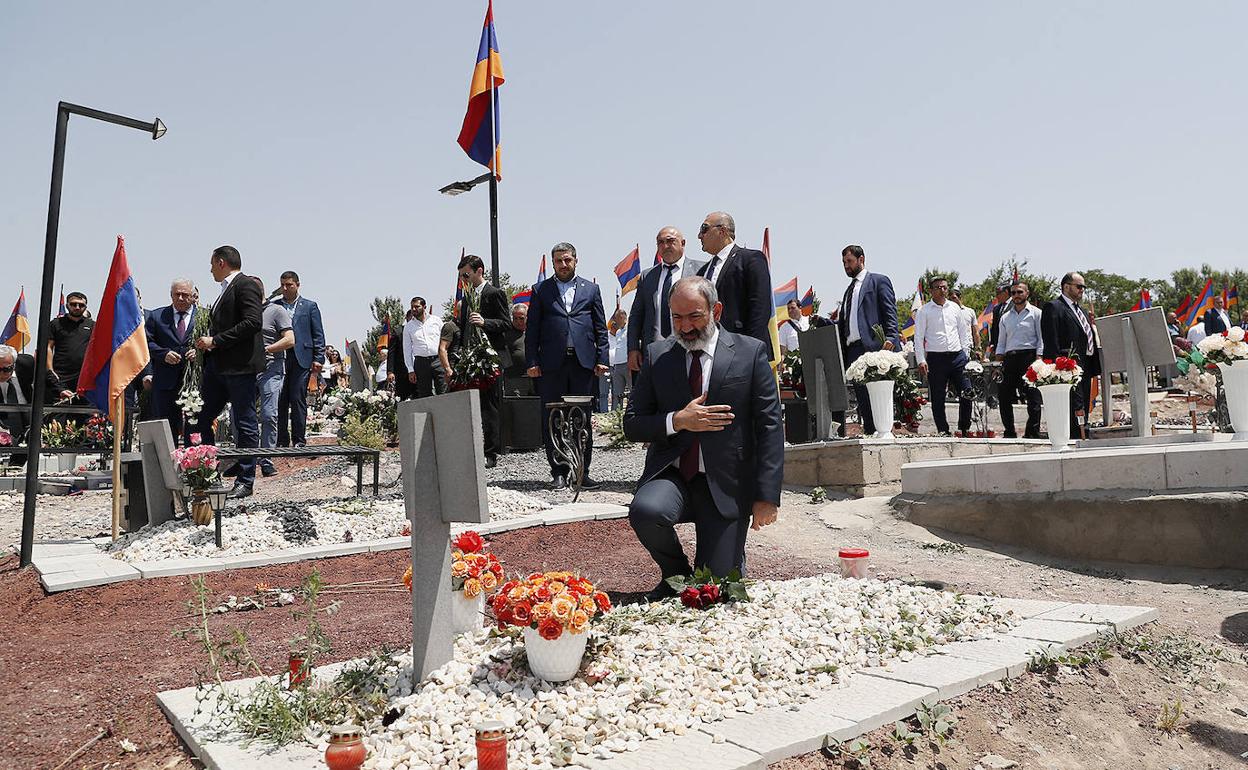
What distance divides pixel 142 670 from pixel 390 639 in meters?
1.05

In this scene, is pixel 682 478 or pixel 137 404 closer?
pixel 682 478

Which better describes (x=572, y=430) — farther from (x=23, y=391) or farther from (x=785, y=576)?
(x=23, y=391)

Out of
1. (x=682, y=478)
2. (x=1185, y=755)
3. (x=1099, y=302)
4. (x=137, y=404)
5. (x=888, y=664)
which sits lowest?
(x=1185, y=755)

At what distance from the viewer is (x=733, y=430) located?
15.2ft

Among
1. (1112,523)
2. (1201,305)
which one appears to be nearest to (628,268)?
(1201,305)

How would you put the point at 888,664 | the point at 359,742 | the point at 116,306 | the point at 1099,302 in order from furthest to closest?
the point at 1099,302 → the point at 116,306 → the point at 888,664 → the point at 359,742

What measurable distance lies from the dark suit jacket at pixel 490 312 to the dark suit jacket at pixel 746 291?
3.57 meters

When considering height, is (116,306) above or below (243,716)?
above

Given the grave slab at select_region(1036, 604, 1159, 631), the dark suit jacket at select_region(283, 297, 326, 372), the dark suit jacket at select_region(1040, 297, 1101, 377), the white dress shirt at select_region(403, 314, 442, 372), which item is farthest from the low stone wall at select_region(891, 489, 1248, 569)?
the dark suit jacket at select_region(283, 297, 326, 372)

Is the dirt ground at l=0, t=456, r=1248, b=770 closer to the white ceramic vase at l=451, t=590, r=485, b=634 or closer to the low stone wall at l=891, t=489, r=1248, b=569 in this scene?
the low stone wall at l=891, t=489, r=1248, b=569

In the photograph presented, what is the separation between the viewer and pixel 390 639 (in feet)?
15.2

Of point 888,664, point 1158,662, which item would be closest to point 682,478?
point 888,664

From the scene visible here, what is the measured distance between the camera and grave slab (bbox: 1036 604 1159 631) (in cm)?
447

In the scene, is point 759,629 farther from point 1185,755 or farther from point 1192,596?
point 1192,596
